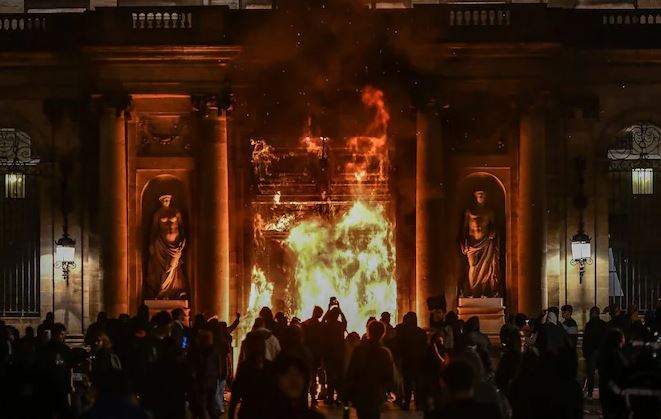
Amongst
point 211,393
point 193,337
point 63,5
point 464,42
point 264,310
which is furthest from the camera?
point 63,5

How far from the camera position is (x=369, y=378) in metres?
18.3

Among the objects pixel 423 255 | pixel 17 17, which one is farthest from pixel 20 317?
pixel 423 255

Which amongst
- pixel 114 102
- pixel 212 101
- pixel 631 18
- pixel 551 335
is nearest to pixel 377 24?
pixel 212 101

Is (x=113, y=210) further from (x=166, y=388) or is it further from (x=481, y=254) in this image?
(x=166, y=388)

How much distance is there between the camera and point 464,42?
101 feet

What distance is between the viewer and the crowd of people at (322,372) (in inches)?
481

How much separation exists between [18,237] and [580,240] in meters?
11.5

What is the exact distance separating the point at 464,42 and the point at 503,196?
3.27m

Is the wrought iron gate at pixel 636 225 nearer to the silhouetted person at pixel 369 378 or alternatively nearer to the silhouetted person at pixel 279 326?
the silhouetted person at pixel 279 326

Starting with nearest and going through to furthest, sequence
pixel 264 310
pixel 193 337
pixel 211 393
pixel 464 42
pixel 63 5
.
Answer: pixel 211 393 < pixel 193 337 < pixel 264 310 < pixel 464 42 < pixel 63 5

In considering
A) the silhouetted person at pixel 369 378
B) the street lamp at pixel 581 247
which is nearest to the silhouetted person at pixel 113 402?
the silhouetted person at pixel 369 378

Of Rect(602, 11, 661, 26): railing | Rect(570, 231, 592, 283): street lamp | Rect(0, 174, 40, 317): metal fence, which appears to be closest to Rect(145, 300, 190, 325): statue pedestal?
Rect(0, 174, 40, 317): metal fence

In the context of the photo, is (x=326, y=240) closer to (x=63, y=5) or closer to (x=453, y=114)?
(x=453, y=114)

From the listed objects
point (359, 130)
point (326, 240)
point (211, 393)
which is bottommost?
point (211, 393)
